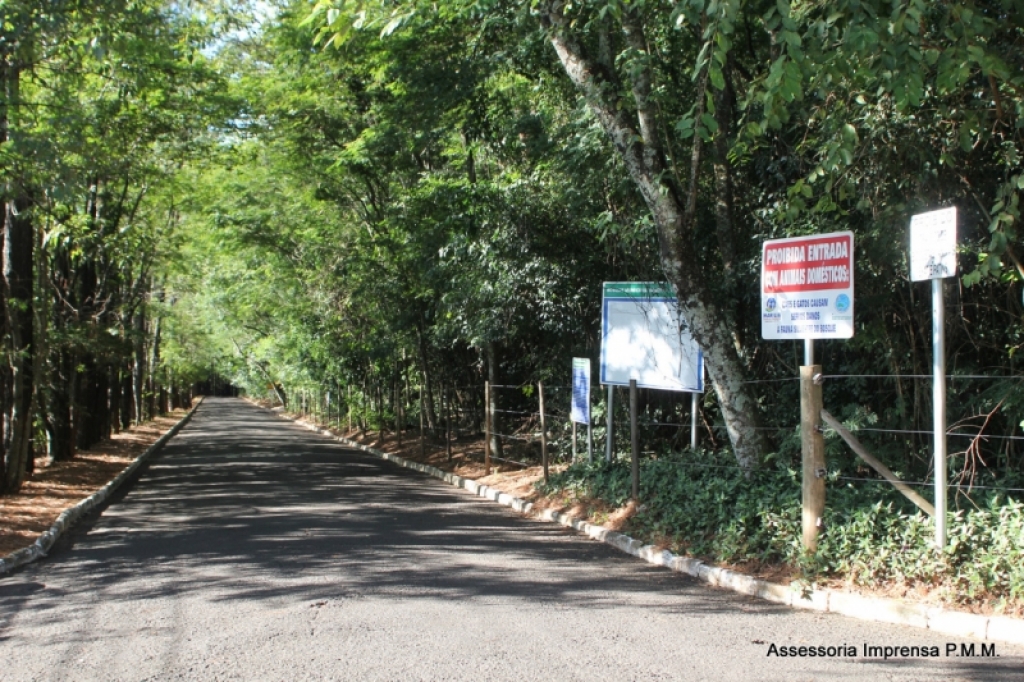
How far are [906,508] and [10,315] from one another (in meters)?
12.9

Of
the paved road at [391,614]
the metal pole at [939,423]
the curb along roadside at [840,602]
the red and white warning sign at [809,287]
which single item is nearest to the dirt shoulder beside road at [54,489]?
the paved road at [391,614]

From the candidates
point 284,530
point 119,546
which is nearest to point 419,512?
point 284,530

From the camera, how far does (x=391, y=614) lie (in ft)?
21.2

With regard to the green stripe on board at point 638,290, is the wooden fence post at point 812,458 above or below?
below

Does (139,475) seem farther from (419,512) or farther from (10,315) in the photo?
(419,512)

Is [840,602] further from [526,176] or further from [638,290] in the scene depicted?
[526,176]

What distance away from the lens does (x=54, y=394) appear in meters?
19.1

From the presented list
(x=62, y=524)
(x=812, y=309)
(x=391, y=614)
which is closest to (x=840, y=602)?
(x=812, y=309)

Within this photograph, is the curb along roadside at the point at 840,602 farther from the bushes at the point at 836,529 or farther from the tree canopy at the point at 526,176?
the tree canopy at the point at 526,176

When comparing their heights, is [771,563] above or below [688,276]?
below

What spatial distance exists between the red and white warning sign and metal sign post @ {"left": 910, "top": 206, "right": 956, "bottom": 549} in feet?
2.40

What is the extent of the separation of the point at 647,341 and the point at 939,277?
5128 millimetres

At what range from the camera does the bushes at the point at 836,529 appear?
627 cm

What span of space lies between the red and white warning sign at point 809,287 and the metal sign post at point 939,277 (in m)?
0.73
